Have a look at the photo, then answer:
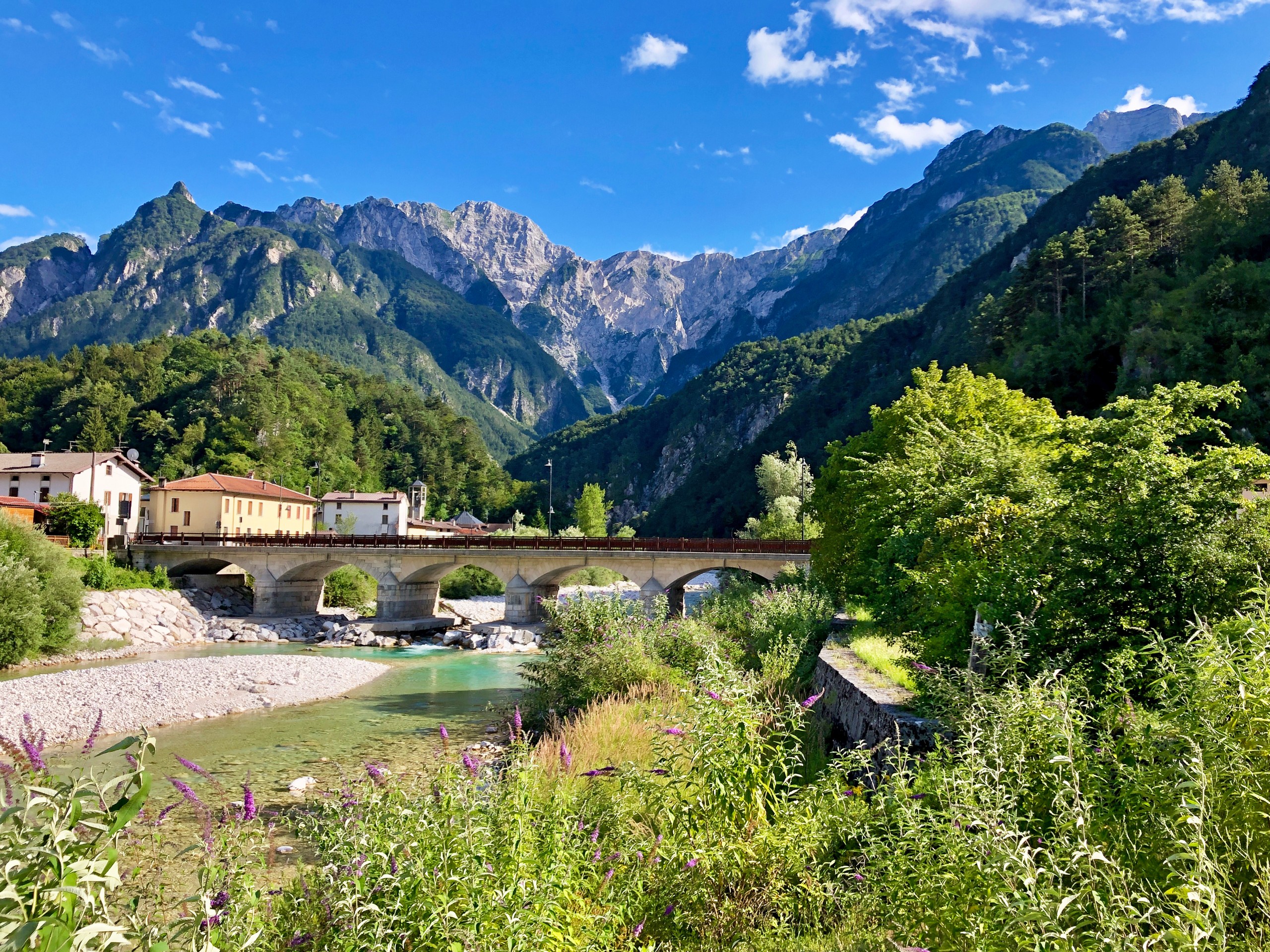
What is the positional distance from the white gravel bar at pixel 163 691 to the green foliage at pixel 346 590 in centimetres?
2116

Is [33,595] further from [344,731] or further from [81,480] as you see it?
[81,480]

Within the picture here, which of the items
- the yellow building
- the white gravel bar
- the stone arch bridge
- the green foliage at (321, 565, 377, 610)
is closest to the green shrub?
the green foliage at (321, 565, 377, 610)

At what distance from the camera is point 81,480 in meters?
50.0

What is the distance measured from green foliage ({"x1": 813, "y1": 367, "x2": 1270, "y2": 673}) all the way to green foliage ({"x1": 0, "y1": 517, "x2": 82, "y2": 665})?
28.8 m

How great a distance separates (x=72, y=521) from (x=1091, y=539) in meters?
54.1

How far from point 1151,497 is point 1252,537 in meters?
0.72

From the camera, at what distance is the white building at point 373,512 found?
72.1 metres

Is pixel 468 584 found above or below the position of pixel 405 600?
below

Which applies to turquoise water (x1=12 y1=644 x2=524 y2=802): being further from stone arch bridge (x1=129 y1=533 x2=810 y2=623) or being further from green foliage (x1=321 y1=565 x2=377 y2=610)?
green foliage (x1=321 y1=565 x2=377 y2=610)

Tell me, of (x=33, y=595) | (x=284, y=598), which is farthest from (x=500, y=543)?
(x=33, y=595)

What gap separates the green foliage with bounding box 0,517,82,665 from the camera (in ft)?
87.9

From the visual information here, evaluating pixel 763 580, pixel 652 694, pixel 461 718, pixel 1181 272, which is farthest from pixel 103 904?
pixel 1181 272

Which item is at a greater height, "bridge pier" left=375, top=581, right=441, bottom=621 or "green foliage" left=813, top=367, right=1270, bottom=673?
"green foliage" left=813, top=367, right=1270, bottom=673

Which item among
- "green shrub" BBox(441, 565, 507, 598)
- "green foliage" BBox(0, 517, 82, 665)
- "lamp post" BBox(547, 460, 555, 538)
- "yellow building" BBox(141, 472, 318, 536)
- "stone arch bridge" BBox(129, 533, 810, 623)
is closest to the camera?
"green foliage" BBox(0, 517, 82, 665)
